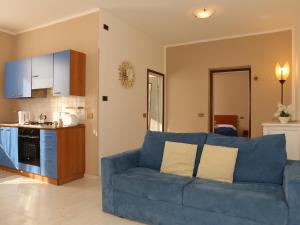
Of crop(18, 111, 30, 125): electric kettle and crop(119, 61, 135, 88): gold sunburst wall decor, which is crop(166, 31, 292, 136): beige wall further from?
crop(18, 111, 30, 125): electric kettle

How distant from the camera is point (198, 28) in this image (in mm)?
4680

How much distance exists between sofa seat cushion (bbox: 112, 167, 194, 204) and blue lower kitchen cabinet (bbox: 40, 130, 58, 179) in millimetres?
1452

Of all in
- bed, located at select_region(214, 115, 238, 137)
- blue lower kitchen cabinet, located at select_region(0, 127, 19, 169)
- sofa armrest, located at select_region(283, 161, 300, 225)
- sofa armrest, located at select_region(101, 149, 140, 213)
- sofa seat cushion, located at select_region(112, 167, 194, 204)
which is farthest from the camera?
bed, located at select_region(214, 115, 238, 137)

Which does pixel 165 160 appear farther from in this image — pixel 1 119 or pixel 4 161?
pixel 1 119

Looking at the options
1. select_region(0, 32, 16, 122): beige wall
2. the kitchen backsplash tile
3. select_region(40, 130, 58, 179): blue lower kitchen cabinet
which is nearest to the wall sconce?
the kitchen backsplash tile

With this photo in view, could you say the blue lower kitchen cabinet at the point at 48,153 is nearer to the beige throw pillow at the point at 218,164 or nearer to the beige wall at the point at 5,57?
the beige wall at the point at 5,57

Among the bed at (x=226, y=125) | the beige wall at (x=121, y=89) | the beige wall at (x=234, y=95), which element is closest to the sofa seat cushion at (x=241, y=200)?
the beige wall at (x=121, y=89)

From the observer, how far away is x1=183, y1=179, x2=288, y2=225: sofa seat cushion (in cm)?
174

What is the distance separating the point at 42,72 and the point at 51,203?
226 centimetres

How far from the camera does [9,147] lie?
4121 mm

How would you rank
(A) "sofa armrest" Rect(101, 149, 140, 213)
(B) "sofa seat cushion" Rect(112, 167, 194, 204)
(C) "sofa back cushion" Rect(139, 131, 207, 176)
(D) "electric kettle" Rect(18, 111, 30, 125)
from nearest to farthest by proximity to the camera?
(B) "sofa seat cushion" Rect(112, 167, 194, 204) < (A) "sofa armrest" Rect(101, 149, 140, 213) < (C) "sofa back cushion" Rect(139, 131, 207, 176) < (D) "electric kettle" Rect(18, 111, 30, 125)

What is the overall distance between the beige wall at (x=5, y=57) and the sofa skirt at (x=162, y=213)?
12.2 feet

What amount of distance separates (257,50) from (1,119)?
18.2 feet

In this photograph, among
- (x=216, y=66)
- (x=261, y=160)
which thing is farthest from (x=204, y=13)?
(x=261, y=160)
